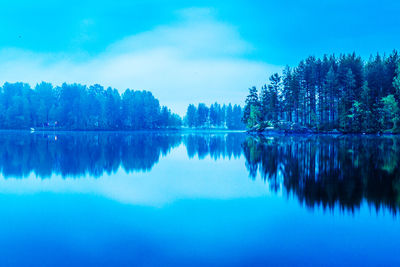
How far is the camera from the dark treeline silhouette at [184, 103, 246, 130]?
171 meters

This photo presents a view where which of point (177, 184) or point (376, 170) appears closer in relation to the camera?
point (177, 184)

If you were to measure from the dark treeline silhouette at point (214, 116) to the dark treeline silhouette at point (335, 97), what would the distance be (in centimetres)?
8759

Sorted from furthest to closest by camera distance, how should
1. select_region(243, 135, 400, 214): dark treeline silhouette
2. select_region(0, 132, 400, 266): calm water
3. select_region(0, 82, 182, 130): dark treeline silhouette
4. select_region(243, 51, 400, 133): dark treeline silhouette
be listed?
select_region(0, 82, 182, 130): dark treeline silhouette < select_region(243, 51, 400, 133): dark treeline silhouette < select_region(243, 135, 400, 214): dark treeline silhouette < select_region(0, 132, 400, 266): calm water

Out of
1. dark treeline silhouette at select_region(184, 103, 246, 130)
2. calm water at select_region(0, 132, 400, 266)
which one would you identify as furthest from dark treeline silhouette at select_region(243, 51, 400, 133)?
dark treeline silhouette at select_region(184, 103, 246, 130)

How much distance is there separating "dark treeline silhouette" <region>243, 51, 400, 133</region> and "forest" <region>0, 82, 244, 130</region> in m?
58.5

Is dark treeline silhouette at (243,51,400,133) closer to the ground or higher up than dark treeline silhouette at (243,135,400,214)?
higher up

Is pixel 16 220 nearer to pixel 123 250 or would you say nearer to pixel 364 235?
pixel 123 250

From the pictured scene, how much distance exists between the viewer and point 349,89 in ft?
208

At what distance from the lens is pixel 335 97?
6819cm

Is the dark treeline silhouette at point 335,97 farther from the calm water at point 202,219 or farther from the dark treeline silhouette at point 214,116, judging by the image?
the dark treeline silhouette at point 214,116

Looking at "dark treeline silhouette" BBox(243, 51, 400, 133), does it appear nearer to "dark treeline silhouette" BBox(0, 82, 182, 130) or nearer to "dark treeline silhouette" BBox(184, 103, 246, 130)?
"dark treeline silhouette" BBox(0, 82, 182, 130)

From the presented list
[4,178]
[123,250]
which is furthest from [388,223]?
[4,178]

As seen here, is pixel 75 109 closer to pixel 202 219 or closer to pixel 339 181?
pixel 339 181

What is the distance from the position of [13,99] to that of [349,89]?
11353cm
